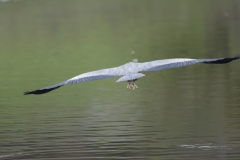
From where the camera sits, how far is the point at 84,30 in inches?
1688

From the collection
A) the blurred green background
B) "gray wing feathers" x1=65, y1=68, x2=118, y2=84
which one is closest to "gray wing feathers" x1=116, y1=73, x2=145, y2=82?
"gray wing feathers" x1=65, y1=68, x2=118, y2=84

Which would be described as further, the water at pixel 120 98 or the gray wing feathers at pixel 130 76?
the water at pixel 120 98

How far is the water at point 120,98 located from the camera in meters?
13.4

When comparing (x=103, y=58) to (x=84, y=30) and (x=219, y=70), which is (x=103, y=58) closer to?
(x=219, y=70)

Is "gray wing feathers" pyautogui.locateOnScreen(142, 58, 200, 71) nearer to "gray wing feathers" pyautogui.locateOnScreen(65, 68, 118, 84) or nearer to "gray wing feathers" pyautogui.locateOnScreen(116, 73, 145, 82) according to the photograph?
"gray wing feathers" pyautogui.locateOnScreen(116, 73, 145, 82)

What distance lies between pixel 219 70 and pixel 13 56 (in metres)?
10.9

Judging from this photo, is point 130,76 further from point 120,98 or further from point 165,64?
point 120,98

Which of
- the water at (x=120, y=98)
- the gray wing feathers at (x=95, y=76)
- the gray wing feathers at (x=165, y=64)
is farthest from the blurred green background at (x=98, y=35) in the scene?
Answer: the gray wing feathers at (x=165, y=64)

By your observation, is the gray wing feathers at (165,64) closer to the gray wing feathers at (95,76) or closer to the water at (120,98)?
the gray wing feathers at (95,76)

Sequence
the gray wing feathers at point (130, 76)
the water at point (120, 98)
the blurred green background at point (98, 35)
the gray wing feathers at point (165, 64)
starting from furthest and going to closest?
the blurred green background at point (98, 35), the water at point (120, 98), the gray wing feathers at point (165, 64), the gray wing feathers at point (130, 76)

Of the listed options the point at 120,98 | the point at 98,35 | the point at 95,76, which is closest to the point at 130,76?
the point at 95,76

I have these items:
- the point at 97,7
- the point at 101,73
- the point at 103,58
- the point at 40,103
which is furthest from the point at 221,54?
the point at 97,7

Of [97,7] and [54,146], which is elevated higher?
[97,7]

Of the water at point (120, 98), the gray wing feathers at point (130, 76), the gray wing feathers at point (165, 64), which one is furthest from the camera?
the water at point (120, 98)
